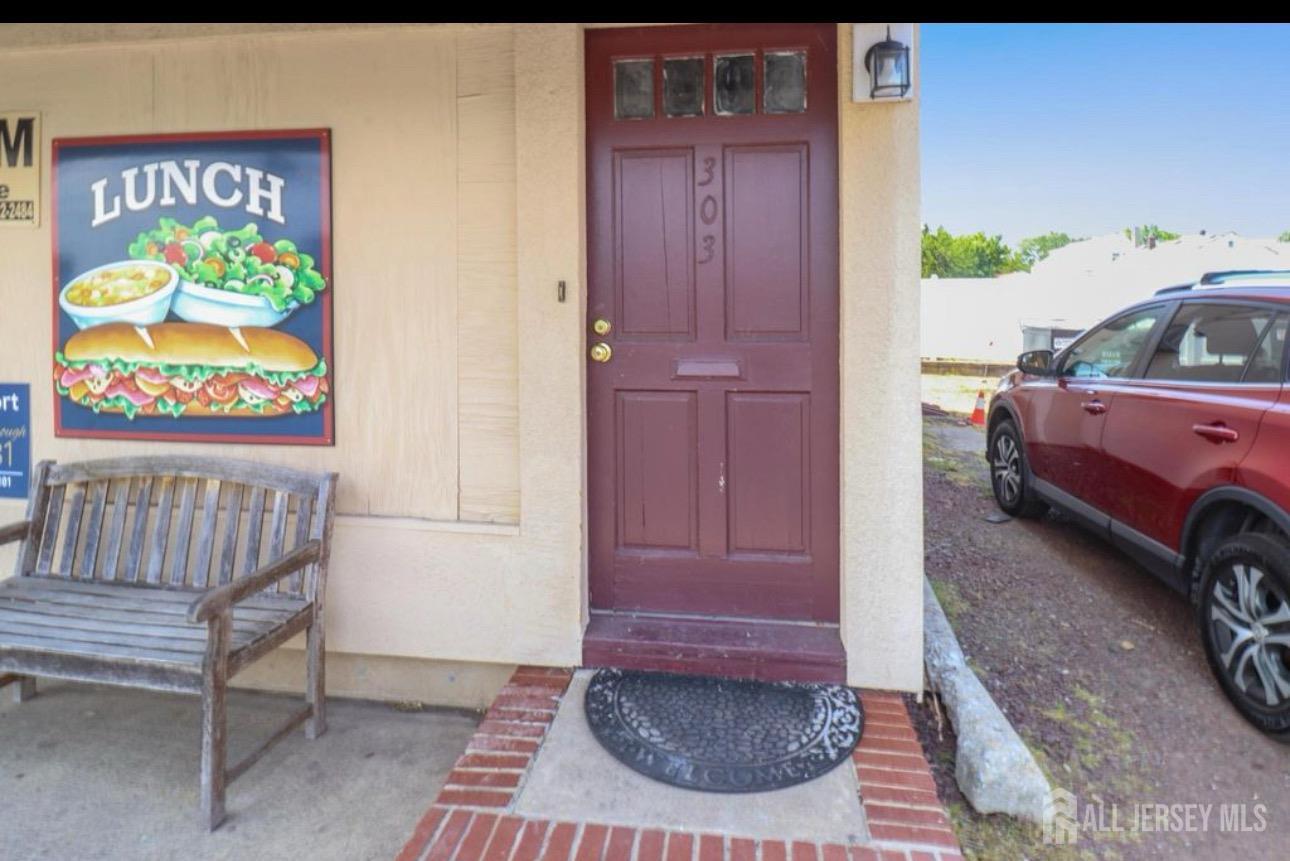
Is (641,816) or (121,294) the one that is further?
(121,294)

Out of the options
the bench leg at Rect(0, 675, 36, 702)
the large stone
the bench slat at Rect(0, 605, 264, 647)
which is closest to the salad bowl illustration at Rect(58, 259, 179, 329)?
the bench slat at Rect(0, 605, 264, 647)

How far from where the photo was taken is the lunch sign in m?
3.03

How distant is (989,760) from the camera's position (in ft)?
7.60

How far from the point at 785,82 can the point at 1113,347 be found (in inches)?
110

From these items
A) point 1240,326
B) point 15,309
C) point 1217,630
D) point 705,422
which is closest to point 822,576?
point 705,422

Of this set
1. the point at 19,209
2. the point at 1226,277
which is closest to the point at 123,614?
the point at 19,209

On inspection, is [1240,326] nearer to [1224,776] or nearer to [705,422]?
[1224,776]

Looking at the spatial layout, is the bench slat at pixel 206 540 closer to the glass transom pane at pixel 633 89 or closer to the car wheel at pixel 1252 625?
the glass transom pane at pixel 633 89

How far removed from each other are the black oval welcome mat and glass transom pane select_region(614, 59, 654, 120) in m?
2.18

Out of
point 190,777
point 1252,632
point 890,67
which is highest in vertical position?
point 890,67

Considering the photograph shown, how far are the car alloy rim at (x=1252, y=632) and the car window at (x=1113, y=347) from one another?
146cm

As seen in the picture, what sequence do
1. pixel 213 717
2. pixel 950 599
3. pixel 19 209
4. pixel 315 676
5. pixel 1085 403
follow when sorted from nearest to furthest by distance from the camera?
pixel 213 717 < pixel 315 676 < pixel 19 209 < pixel 950 599 < pixel 1085 403

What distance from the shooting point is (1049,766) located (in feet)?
8.47

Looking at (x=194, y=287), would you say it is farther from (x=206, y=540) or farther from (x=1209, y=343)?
(x=1209, y=343)
